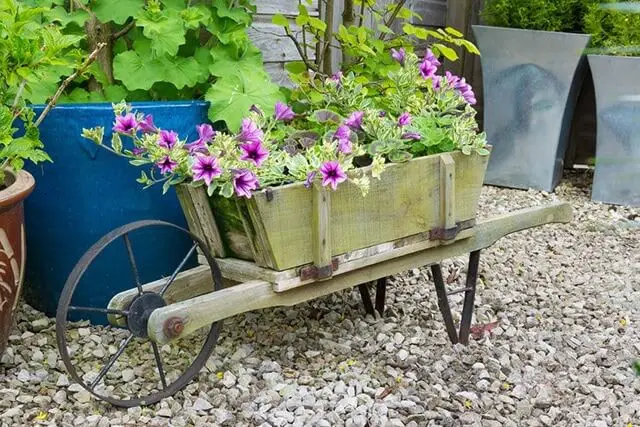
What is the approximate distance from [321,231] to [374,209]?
20cm

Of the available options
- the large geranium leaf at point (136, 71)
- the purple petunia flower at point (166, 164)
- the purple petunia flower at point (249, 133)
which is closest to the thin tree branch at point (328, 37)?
the large geranium leaf at point (136, 71)

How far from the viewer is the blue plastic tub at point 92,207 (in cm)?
221

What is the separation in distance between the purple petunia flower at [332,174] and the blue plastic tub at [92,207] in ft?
2.10

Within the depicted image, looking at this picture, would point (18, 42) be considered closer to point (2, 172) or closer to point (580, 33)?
point (2, 172)

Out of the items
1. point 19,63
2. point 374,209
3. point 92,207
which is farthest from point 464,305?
point 19,63

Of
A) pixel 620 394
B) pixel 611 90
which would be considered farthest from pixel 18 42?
pixel 611 90

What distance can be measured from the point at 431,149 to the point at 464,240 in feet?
0.91

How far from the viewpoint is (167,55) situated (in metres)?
2.36

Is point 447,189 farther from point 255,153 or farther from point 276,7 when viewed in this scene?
point 276,7

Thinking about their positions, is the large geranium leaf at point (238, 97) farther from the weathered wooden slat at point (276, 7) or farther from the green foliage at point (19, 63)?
the weathered wooden slat at point (276, 7)

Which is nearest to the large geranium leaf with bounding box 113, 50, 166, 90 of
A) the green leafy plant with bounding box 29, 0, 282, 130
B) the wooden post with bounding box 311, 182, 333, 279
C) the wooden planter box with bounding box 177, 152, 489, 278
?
the green leafy plant with bounding box 29, 0, 282, 130

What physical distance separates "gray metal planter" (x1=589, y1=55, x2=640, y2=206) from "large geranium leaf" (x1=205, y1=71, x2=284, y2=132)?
231 centimetres

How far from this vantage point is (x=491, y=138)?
14.7ft

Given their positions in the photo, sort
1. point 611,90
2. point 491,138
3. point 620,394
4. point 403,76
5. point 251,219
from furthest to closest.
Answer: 1. point 491,138
2. point 611,90
3. point 403,76
4. point 620,394
5. point 251,219
